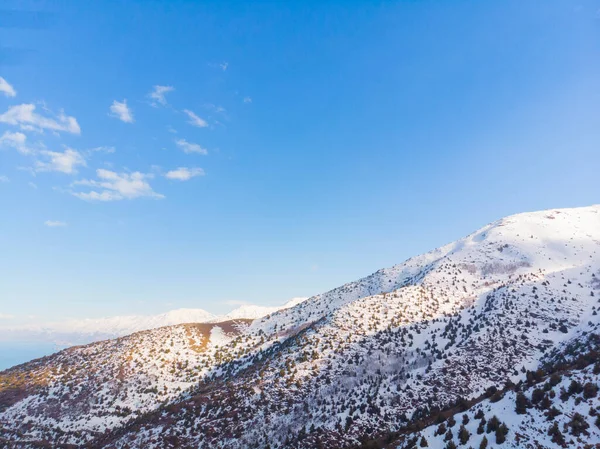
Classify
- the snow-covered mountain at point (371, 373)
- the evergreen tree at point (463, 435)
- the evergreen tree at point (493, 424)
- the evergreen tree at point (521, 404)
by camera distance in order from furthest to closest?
the snow-covered mountain at point (371, 373) → the evergreen tree at point (521, 404) → the evergreen tree at point (463, 435) → the evergreen tree at point (493, 424)

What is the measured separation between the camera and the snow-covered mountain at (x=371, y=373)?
93.8ft

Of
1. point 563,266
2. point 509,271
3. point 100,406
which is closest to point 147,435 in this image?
point 100,406

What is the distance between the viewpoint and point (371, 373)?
50500 millimetres

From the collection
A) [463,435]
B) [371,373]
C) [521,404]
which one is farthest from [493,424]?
[371,373]

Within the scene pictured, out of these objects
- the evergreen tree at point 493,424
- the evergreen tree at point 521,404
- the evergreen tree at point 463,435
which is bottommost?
the evergreen tree at point 463,435

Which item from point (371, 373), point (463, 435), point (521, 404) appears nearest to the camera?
point (463, 435)

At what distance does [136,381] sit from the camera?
72.6 m

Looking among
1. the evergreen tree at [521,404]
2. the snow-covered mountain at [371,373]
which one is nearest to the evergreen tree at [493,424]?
the snow-covered mountain at [371,373]

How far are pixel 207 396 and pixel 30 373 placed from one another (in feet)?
187

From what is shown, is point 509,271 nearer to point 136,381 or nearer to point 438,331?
point 438,331

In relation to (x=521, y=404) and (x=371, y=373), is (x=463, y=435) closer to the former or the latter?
(x=521, y=404)

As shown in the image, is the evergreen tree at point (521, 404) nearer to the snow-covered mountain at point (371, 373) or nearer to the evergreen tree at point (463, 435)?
the snow-covered mountain at point (371, 373)

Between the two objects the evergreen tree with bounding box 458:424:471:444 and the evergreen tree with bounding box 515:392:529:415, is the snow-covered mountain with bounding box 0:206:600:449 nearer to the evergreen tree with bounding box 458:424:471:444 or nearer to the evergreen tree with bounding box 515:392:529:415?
the evergreen tree with bounding box 515:392:529:415

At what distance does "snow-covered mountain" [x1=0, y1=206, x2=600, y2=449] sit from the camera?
28.6 meters
